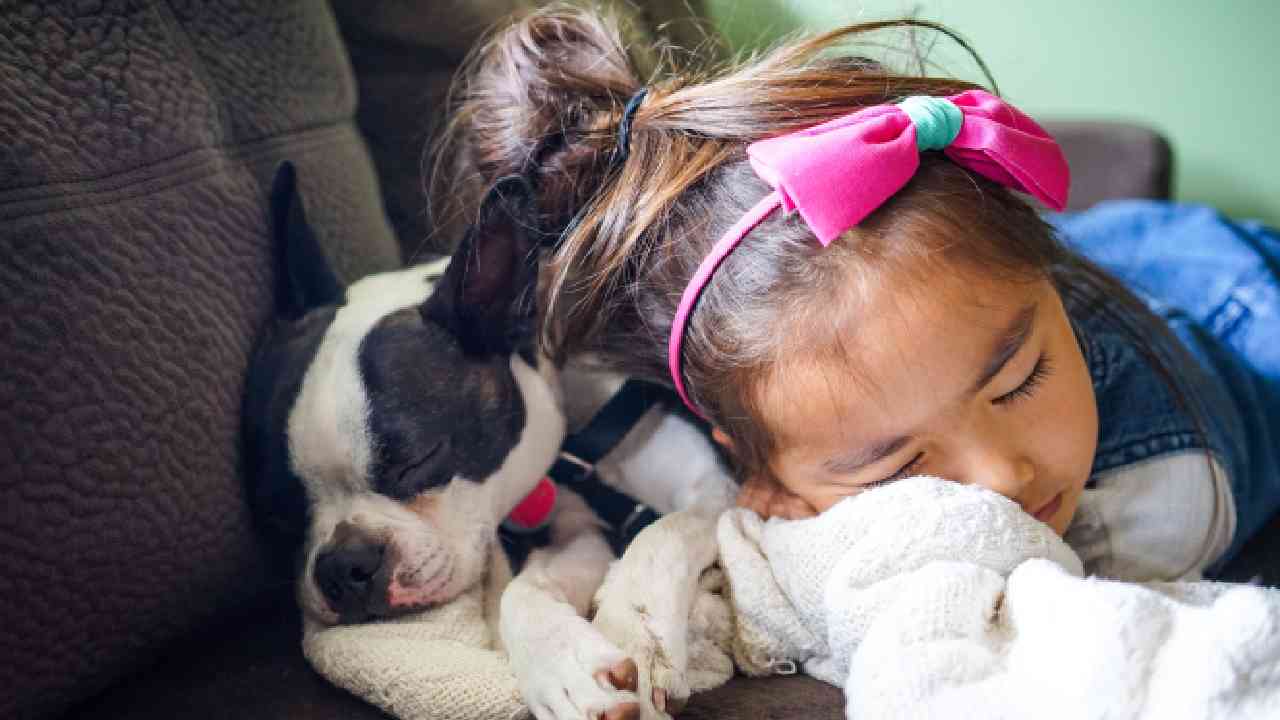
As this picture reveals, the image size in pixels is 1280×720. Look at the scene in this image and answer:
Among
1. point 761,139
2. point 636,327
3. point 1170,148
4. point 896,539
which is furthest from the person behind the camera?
point 1170,148

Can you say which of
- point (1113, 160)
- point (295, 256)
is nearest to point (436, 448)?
point (295, 256)

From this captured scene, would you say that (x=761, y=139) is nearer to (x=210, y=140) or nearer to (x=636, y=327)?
(x=636, y=327)

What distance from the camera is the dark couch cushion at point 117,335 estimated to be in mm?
675

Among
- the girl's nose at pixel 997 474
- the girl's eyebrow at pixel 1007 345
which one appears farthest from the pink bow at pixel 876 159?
the girl's nose at pixel 997 474

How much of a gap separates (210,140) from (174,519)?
0.38 m

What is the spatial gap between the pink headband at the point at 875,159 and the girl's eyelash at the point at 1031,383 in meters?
0.14

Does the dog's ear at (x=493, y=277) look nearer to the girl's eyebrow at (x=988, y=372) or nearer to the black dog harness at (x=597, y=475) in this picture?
the black dog harness at (x=597, y=475)

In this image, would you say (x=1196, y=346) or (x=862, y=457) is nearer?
(x=862, y=457)

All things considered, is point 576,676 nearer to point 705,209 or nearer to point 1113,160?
point 705,209

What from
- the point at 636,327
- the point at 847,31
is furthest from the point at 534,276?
the point at 847,31

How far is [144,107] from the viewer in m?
0.83

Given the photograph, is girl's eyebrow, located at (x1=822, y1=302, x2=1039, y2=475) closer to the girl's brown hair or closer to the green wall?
the girl's brown hair

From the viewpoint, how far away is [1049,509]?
0.83m

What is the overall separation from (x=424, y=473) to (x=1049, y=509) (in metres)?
0.59
